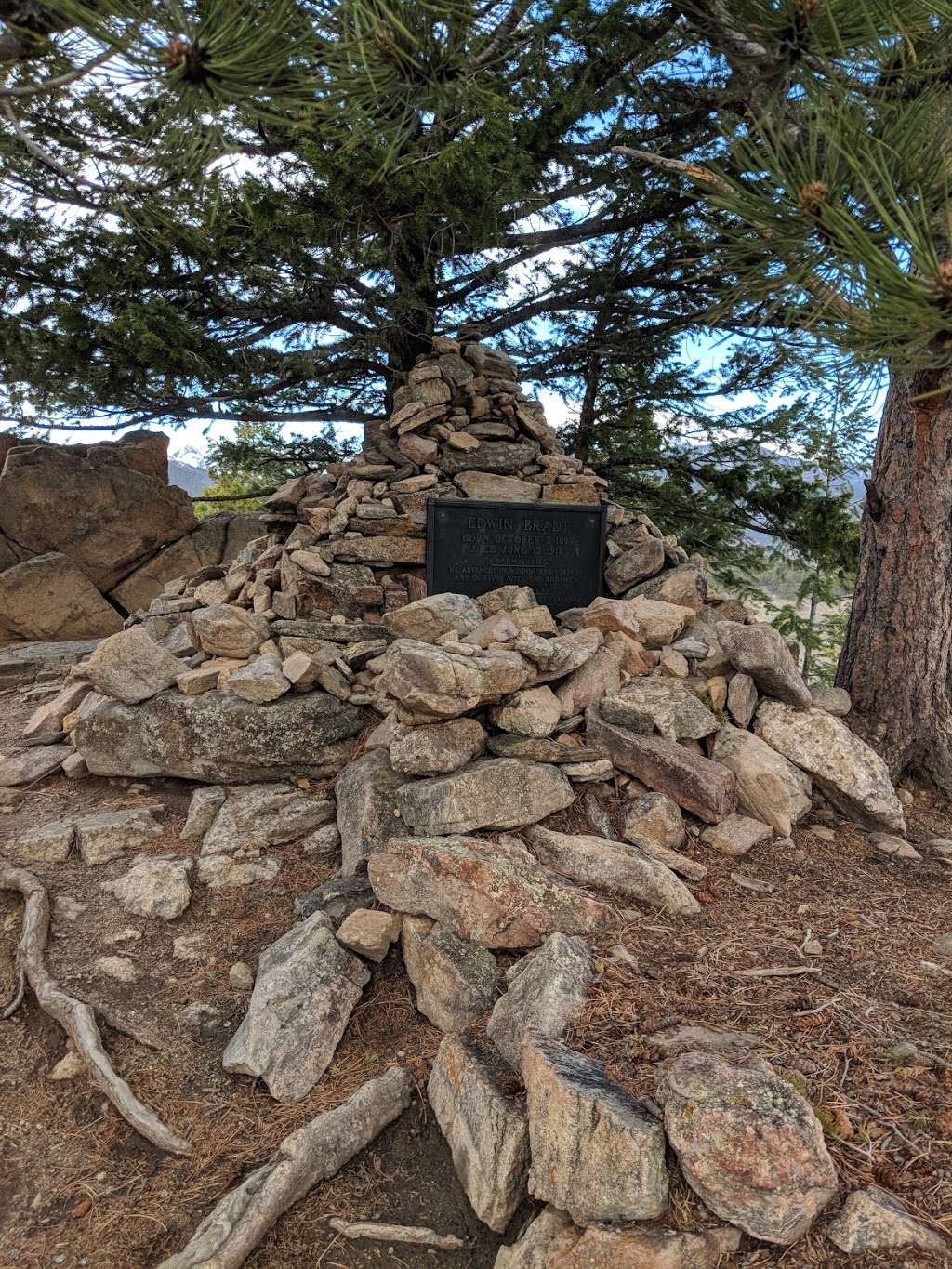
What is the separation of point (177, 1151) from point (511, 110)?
6952mm

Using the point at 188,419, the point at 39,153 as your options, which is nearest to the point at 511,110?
the point at 39,153

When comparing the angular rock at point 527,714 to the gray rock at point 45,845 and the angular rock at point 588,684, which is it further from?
the gray rock at point 45,845

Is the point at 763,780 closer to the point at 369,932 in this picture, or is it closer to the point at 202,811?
the point at 369,932

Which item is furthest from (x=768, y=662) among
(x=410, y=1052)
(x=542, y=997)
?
(x=410, y=1052)

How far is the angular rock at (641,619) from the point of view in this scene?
18.3 ft

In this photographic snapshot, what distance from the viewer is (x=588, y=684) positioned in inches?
194

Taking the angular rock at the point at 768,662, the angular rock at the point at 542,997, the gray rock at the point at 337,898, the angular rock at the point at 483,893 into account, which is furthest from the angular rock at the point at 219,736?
the angular rock at the point at 768,662

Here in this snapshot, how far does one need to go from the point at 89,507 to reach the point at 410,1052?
8198 mm

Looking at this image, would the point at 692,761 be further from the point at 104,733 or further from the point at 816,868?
the point at 104,733

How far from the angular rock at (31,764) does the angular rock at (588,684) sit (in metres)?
3.78

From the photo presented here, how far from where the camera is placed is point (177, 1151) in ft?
8.96

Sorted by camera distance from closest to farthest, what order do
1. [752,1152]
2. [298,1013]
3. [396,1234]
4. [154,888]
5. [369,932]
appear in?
[752,1152] < [396,1234] < [298,1013] < [369,932] < [154,888]

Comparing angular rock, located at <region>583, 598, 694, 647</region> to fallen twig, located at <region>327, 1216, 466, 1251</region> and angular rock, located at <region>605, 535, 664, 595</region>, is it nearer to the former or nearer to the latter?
angular rock, located at <region>605, 535, 664, 595</region>

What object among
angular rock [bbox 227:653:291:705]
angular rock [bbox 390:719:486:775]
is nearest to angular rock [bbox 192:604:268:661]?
angular rock [bbox 227:653:291:705]
